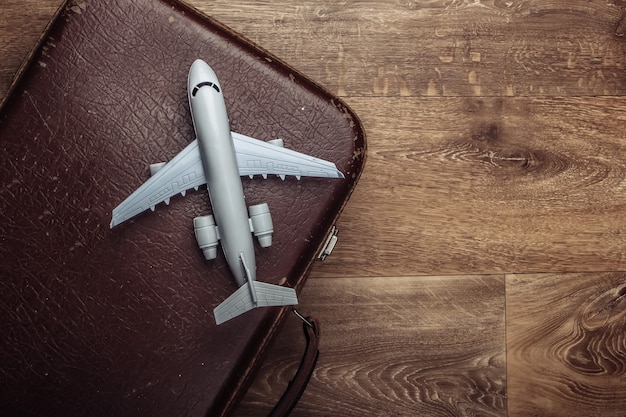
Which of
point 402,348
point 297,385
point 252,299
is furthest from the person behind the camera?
point 402,348

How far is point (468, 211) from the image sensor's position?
1.03 meters

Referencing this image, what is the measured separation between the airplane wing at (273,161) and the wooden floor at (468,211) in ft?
0.74

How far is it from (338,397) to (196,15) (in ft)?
1.84

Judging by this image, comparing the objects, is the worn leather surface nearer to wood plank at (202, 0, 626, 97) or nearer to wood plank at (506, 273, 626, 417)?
wood plank at (202, 0, 626, 97)

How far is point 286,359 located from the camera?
100 cm

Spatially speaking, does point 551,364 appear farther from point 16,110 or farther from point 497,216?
point 16,110

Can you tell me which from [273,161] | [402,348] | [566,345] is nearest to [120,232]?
[273,161]

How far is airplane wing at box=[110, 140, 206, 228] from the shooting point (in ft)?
2.50

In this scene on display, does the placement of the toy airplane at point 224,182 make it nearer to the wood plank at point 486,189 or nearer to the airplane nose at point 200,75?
the airplane nose at point 200,75

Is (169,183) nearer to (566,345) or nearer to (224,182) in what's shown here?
(224,182)

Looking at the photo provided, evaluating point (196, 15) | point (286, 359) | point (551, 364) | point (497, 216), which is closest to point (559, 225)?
point (497, 216)

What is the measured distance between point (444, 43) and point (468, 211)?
249mm

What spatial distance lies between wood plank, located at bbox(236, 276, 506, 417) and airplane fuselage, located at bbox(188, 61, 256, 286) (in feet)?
0.88

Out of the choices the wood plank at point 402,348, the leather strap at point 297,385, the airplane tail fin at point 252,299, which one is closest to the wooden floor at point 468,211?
the wood plank at point 402,348
